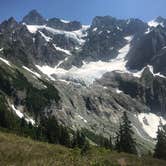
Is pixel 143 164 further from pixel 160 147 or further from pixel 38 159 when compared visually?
pixel 160 147

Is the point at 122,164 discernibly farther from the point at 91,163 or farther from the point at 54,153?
the point at 91,163

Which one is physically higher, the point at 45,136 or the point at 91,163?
the point at 45,136

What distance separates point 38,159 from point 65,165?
8.08 ft

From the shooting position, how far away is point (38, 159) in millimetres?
23453

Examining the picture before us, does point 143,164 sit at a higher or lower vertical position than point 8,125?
lower

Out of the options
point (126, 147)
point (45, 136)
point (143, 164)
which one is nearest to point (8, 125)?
point (45, 136)

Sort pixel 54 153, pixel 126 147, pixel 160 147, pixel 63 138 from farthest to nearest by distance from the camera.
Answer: pixel 63 138 → pixel 126 147 → pixel 160 147 → pixel 54 153

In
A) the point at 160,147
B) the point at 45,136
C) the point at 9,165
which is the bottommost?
the point at 9,165

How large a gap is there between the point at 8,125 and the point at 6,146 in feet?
403

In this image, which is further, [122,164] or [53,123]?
[53,123]

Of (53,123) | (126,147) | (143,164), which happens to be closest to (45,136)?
(53,123)

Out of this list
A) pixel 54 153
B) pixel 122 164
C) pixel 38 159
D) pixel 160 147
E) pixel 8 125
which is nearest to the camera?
pixel 38 159

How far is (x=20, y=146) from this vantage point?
1095 inches

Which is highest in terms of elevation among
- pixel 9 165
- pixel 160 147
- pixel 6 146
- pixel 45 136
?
pixel 45 136
